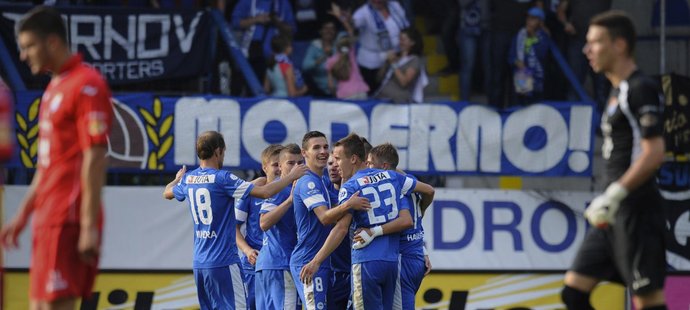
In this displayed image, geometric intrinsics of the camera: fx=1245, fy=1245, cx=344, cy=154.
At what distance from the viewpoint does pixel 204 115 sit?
47.6 ft

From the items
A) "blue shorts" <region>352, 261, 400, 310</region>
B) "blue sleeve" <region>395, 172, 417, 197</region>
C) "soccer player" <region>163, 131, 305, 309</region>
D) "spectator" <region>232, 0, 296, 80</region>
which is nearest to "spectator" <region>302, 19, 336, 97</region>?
"spectator" <region>232, 0, 296, 80</region>

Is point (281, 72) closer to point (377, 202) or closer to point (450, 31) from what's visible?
point (450, 31)

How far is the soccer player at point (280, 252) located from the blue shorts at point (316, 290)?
43 cm

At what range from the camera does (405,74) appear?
52.9 ft

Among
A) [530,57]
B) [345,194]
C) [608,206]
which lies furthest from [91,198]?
[530,57]

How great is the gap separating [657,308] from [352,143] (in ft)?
12.5

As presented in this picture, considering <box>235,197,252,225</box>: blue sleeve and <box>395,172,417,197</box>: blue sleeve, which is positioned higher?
<box>395,172,417,197</box>: blue sleeve

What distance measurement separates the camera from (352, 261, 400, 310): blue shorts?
1030 centimetres

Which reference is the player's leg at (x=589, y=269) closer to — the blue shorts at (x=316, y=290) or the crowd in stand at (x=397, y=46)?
the blue shorts at (x=316, y=290)

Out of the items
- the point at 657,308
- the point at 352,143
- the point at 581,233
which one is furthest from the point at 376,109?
Result: the point at 657,308

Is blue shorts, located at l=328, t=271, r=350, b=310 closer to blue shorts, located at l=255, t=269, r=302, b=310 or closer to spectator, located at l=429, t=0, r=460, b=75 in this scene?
blue shorts, located at l=255, t=269, r=302, b=310

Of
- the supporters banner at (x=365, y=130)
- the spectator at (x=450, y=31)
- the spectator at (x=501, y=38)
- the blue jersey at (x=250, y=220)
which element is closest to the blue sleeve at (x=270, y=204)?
the blue jersey at (x=250, y=220)

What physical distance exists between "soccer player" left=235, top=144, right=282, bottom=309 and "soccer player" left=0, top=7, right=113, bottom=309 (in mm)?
4804

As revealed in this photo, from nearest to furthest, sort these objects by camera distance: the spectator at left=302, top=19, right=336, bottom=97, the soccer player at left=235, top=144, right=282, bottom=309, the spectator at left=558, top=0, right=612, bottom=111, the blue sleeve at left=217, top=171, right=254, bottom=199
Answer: the blue sleeve at left=217, top=171, right=254, bottom=199
the soccer player at left=235, top=144, right=282, bottom=309
the spectator at left=302, top=19, right=336, bottom=97
the spectator at left=558, top=0, right=612, bottom=111
